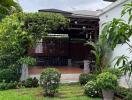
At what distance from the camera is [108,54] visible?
53.3 ft

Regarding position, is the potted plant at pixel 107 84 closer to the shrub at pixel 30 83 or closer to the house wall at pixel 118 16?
the house wall at pixel 118 16

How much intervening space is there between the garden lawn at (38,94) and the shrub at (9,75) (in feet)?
5.09

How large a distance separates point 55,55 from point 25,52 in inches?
282

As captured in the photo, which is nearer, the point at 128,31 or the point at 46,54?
the point at 128,31

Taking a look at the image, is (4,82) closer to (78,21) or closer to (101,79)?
(101,79)

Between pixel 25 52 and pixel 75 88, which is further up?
pixel 25 52

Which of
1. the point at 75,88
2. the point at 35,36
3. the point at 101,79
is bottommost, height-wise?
the point at 75,88

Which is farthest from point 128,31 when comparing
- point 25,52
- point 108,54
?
→ point 25,52

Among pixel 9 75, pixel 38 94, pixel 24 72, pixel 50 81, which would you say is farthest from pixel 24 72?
pixel 50 81

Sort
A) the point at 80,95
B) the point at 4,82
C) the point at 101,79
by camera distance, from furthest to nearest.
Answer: the point at 4,82, the point at 80,95, the point at 101,79

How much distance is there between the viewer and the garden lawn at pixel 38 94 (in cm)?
1201

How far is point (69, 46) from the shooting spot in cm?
2481

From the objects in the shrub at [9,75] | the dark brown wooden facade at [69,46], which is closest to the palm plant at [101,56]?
the shrub at [9,75]

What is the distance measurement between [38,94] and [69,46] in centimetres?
1227
